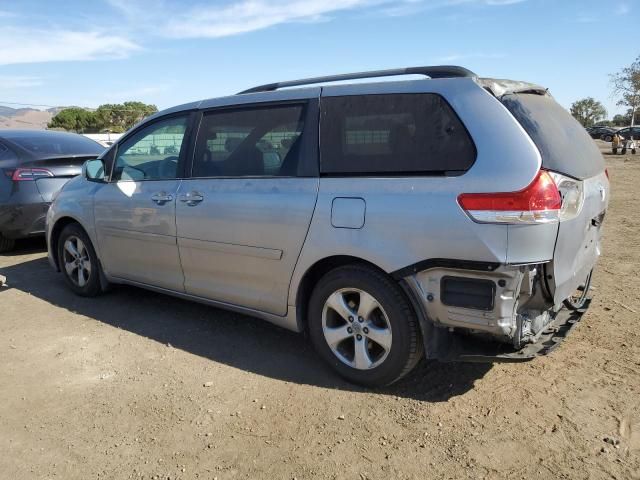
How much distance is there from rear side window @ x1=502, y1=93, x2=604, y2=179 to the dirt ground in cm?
134

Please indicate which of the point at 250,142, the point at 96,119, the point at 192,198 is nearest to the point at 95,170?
the point at 192,198

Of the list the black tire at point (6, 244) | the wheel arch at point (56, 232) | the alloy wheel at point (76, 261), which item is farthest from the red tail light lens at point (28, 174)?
the alloy wheel at point (76, 261)

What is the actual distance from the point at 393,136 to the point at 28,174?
5.44 m

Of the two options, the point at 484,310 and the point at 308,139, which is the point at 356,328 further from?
the point at 308,139

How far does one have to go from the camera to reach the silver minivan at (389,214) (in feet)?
9.21

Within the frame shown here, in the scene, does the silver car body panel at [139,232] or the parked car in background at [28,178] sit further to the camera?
the parked car in background at [28,178]

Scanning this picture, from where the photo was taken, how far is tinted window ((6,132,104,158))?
7.00 meters

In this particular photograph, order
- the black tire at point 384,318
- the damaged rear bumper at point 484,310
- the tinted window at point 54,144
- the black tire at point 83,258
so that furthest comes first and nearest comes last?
the tinted window at point 54,144 < the black tire at point 83,258 < the black tire at point 384,318 < the damaged rear bumper at point 484,310

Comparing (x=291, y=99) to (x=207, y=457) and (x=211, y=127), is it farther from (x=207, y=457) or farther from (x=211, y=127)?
(x=207, y=457)

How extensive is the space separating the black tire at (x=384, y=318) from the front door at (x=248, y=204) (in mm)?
312

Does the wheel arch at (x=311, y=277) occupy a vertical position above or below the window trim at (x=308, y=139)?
below

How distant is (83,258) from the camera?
5.24 metres

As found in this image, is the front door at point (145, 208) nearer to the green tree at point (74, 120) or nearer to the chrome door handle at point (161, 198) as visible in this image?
the chrome door handle at point (161, 198)

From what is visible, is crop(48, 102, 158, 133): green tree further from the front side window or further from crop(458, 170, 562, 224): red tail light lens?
crop(458, 170, 562, 224): red tail light lens
